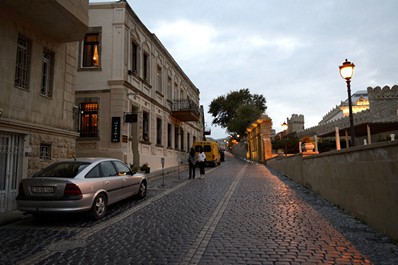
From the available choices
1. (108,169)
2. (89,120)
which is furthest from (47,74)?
(89,120)

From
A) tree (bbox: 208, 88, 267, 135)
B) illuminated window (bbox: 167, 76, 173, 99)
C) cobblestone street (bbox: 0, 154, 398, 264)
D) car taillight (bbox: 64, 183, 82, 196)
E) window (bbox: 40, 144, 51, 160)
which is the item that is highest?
tree (bbox: 208, 88, 267, 135)

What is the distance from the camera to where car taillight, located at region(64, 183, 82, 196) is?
6520mm

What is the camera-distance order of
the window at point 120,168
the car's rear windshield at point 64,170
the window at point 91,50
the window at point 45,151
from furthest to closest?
the window at point 91,50, the window at point 45,151, the window at point 120,168, the car's rear windshield at point 64,170

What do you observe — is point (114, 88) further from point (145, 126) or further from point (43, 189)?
point (43, 189)

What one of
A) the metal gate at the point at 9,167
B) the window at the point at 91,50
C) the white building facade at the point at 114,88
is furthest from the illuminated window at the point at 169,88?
the metal gate at the point at 9,167

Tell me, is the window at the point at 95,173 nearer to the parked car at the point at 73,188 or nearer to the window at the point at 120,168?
the parked car at the point at 73,188

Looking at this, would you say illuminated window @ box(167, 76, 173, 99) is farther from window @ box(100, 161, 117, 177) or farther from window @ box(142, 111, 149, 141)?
window @ box(100, 161, 117, 177)

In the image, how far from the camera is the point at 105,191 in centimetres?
755

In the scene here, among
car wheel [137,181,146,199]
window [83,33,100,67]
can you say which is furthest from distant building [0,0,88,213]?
window [83,33,100,67]

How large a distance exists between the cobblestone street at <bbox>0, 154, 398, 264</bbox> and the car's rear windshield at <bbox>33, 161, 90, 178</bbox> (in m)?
1.08

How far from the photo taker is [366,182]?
615 cm

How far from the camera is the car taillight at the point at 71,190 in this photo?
652 centimetres

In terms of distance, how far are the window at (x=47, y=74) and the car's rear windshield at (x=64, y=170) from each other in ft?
13.6

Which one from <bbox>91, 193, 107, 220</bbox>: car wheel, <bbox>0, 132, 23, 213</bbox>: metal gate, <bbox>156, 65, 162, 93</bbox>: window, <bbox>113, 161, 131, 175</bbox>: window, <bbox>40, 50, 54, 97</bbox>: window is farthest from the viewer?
<bbox>156, 65, 162, 93</bbox>: window
